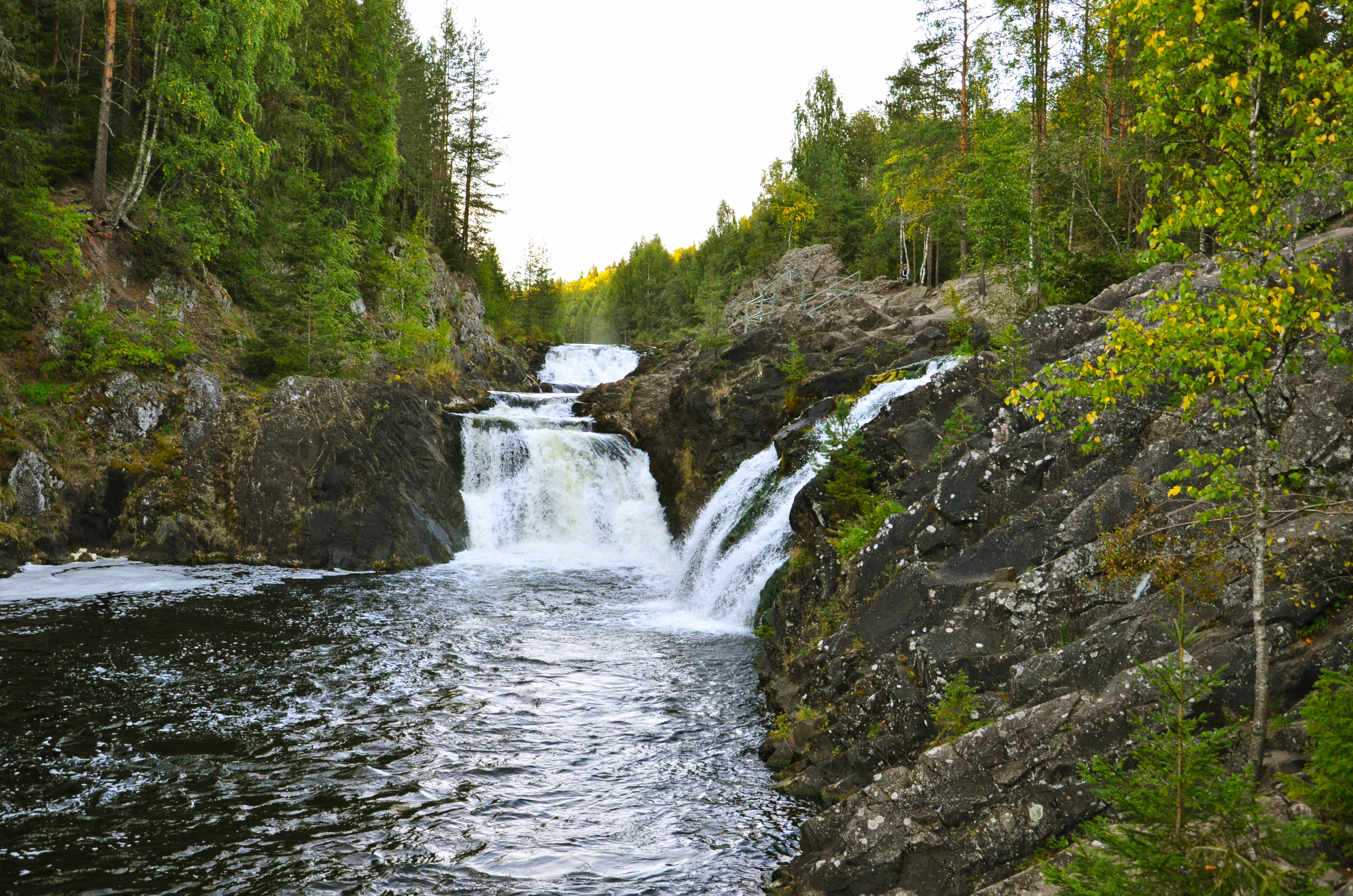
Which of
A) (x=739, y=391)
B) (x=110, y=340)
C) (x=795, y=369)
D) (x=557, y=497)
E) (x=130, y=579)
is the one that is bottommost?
(x=130, y=579)

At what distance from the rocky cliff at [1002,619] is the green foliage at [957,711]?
10cm

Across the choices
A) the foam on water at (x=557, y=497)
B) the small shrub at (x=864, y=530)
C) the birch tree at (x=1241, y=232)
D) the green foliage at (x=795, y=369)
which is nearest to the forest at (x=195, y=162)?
the foam on water at (x=557, y=497)

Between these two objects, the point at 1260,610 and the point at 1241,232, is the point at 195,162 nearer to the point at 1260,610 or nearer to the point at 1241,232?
the point at 1241,232

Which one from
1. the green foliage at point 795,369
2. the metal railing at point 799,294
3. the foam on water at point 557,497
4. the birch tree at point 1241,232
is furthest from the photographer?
the metal railing at point 799,294

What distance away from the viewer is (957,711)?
7.46m

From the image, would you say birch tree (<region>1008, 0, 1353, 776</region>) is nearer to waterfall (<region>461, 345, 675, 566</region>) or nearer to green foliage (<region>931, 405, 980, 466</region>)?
green foliage (<region>931, 405, 980, 466</region>)

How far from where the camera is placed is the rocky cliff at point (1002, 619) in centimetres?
577

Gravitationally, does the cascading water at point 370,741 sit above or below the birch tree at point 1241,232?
below

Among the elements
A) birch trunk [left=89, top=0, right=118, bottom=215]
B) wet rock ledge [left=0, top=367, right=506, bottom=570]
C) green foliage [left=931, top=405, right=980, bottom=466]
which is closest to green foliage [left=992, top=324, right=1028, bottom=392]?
green foliage [left=931, top=405, right=980, bottom=466]

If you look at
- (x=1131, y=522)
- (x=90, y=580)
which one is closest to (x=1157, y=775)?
(x=1131, y=522)

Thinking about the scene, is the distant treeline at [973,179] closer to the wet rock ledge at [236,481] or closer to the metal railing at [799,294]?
the metal railing at [799,294]

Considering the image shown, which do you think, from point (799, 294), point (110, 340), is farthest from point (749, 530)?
point (799, 294)

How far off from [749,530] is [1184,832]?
13713mm

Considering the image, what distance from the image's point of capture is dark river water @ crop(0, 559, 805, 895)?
7219 millimetres
